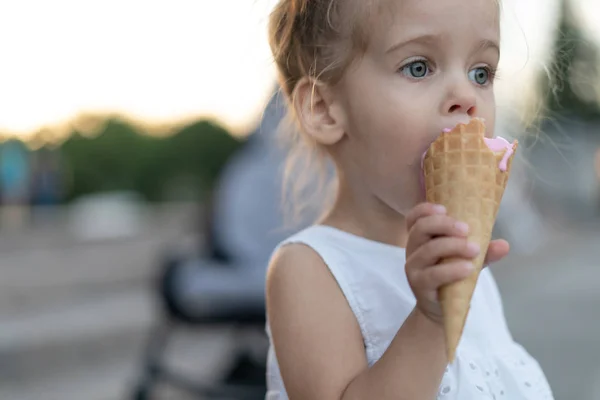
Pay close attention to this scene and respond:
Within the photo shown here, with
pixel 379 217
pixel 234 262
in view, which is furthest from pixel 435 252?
pixel 234 262

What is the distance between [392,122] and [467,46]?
149 millimetres

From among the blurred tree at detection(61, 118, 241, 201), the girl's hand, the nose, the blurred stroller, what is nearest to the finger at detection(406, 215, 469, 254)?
the girl's hand

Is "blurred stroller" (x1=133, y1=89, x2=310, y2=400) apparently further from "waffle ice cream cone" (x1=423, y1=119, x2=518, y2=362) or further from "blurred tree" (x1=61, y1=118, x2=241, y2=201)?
"blurred tree" (x1=61, y1=118, x2=241, y2=201)

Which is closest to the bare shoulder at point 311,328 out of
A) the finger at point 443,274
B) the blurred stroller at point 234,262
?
the finger at point 443,274

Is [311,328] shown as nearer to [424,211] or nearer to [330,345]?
[330,345]

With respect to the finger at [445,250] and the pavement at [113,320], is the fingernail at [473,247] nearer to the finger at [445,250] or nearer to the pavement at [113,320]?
the finger at [445,250]

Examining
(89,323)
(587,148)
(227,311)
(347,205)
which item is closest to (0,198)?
(89,323)

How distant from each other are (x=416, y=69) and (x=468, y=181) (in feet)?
0.69

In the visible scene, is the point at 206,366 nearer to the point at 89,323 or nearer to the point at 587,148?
the point at 89,323

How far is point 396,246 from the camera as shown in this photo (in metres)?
1.36

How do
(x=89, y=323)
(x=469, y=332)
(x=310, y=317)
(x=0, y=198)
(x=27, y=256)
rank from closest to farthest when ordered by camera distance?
(x=310, y=317) → (x=469, y=332) → (x=89, y=323) → (x=27, y=256) → (x=0, y=198)

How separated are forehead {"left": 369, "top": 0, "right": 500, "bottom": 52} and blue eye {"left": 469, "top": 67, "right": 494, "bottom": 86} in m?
0.05

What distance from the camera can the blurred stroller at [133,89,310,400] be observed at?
3076 millimetres

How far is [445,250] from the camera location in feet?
3.17
